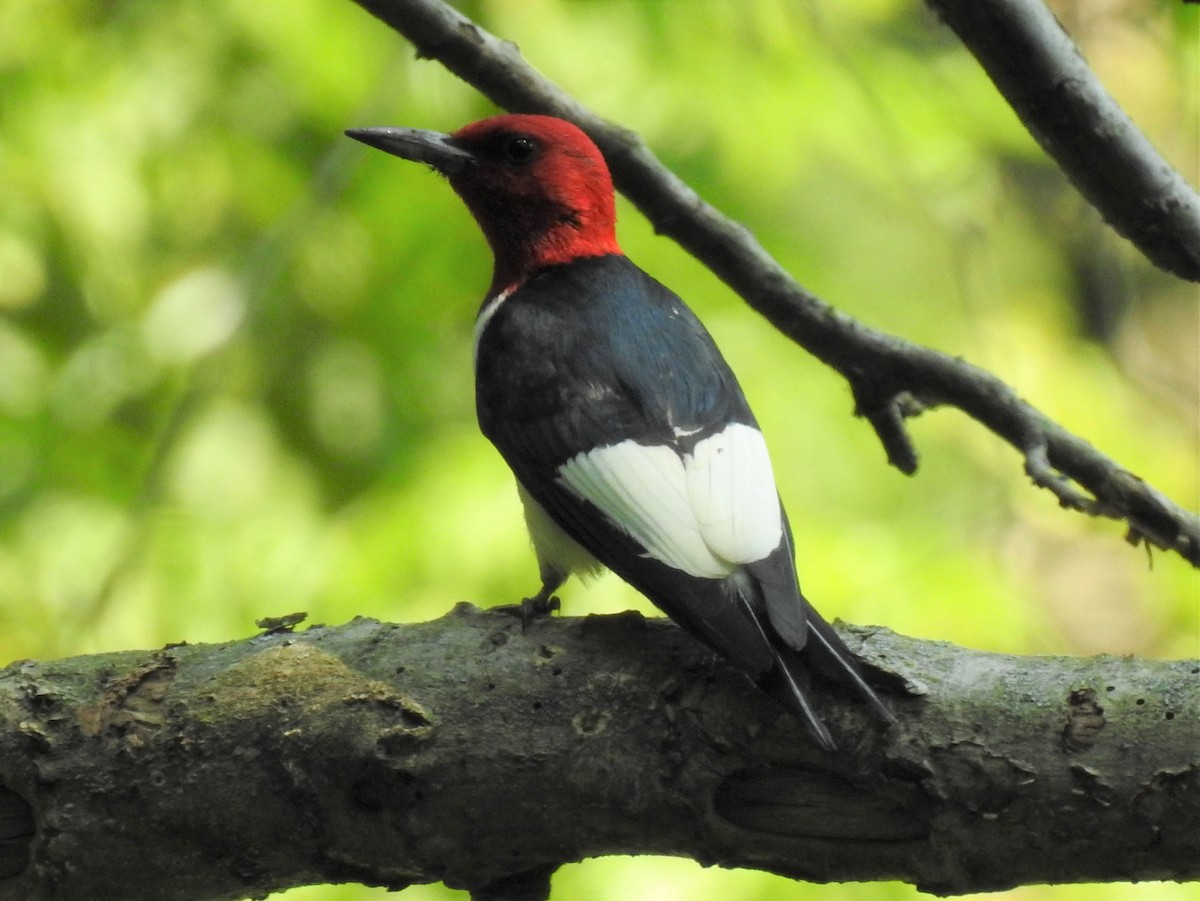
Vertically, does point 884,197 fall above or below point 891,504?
above

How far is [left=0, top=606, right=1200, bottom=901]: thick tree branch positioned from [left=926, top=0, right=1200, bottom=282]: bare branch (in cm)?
103

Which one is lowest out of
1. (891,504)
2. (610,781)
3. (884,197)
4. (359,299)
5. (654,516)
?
(610,781)

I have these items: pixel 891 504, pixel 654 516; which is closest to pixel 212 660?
pixel 654 516

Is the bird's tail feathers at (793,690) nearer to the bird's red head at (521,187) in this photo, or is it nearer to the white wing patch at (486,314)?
the white wing patch at (486,314)

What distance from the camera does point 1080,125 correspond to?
2.64 m

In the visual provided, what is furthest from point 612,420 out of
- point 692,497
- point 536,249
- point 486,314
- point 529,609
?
point 536,249

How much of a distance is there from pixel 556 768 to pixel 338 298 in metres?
2.76

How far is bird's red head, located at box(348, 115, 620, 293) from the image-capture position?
331 cm

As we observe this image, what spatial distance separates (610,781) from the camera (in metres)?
2.08

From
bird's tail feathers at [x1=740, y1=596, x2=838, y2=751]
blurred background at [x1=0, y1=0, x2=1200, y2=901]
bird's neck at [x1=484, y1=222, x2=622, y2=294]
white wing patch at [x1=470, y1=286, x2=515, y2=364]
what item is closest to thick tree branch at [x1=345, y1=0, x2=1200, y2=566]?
bird's neck at [x1=484, y1=222, x2=622, y2=294]

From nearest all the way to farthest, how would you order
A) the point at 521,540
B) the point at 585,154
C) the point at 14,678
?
the point at 14,678 < the point at 585,154 < the point at 521,540

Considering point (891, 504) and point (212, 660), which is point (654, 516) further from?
point (891, 504)

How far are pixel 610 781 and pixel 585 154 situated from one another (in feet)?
5.61

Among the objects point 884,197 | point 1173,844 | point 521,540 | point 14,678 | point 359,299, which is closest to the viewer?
point 1173,844
